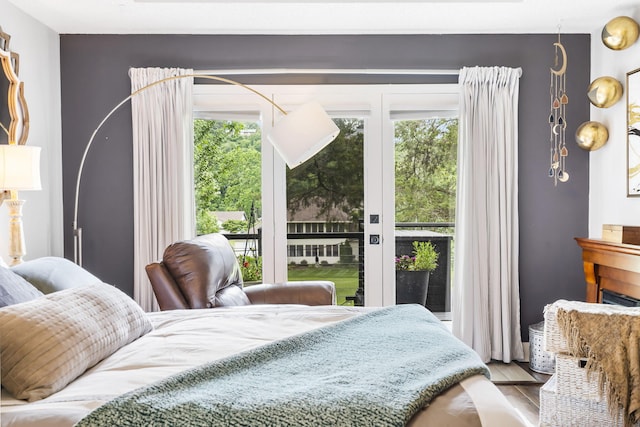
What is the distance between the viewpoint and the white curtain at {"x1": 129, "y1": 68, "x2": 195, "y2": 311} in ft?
14.1

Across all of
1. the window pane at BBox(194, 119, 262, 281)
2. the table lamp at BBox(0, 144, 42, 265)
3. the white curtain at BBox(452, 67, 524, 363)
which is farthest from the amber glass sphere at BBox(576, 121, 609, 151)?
the table lamp at BBox(0, 144, 42, 265)

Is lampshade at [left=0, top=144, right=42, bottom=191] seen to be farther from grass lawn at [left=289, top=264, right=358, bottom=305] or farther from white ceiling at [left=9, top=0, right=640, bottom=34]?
grass lawn at [left=289, top=264, right=358, bottom=305]

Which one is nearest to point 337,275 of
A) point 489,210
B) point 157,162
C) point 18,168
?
point 489,210

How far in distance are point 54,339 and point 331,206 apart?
117 inches

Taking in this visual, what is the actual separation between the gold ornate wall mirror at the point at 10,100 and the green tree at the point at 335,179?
1860 mm

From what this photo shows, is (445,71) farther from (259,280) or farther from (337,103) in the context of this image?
(259,280)

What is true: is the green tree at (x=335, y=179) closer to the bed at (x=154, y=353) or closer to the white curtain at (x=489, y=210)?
the white curtain at (x=489, y=210)

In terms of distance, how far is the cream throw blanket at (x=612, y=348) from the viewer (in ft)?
8.79

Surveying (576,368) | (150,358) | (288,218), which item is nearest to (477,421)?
(150,358)

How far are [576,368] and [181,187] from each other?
2865mm

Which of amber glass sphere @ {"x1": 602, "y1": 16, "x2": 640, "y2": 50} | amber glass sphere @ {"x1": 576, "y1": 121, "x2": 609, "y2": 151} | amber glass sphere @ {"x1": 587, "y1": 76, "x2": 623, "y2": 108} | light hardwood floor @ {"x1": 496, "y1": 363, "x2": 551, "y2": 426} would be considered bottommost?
light hardwood floor @ {"x1": 496, "y1": 363, "x2": 551, "y2": 426}

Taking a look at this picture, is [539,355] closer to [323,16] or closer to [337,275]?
[337,275]

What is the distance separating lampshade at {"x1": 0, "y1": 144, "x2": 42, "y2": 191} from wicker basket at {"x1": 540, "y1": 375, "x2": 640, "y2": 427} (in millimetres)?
2908

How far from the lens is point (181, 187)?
4.33m
